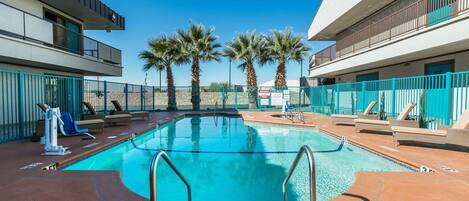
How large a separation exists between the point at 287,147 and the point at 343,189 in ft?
11.1

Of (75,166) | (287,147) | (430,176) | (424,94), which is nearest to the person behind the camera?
(430,176)

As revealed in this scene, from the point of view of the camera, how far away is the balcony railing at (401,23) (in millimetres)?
10523

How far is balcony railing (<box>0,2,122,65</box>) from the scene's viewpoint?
8.63 metres

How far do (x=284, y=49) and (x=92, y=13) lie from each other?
527 inches

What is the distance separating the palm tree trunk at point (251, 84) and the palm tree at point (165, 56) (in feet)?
17.9

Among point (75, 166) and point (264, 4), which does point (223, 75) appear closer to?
point (264, 4)

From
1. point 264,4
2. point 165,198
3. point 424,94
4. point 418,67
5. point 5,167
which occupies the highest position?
point 264,4

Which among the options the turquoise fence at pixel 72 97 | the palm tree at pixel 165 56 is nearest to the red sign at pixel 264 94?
the turquoise fence at pixel 72 97

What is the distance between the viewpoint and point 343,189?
15.0 feet

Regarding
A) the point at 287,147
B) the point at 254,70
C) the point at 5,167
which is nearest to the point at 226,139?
the point at 287,147

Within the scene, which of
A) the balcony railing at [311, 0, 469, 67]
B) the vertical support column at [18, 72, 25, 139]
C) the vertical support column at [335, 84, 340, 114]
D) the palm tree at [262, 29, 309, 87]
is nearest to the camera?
the vertical support column at [18, 72, 25, 139]

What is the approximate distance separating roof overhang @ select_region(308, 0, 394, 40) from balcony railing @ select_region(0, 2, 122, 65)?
1432 cm

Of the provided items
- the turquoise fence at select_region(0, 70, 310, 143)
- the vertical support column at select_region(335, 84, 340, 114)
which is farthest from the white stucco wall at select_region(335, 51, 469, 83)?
the turquoise fence at select_region(0, 70, 310, 143)

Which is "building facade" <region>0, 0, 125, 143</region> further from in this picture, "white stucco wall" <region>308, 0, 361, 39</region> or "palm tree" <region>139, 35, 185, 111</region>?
"white stucco wall" <region>308, 0, 361, 39</region>
